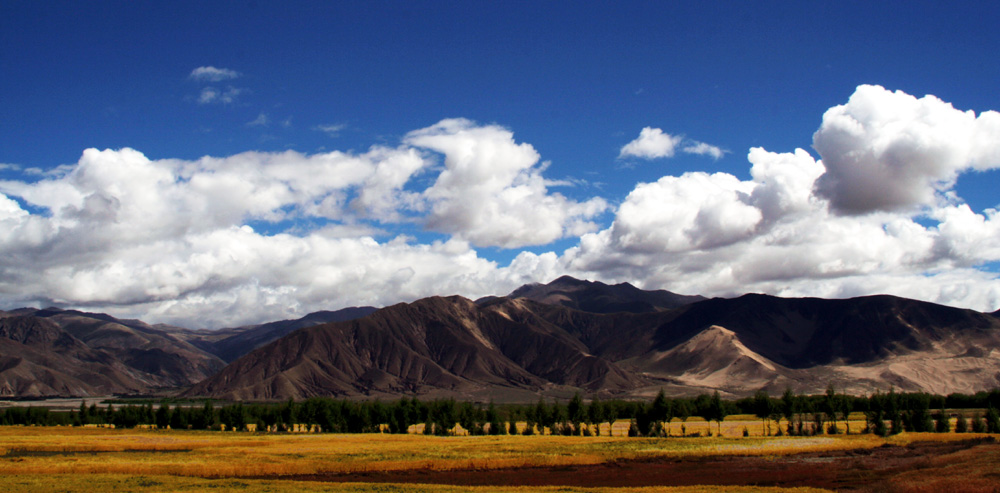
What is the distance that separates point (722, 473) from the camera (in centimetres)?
6719

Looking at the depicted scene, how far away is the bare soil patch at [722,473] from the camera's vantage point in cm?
6003

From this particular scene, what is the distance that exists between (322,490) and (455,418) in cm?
9935

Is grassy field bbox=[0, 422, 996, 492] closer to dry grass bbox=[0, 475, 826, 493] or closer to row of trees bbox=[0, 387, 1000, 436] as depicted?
dry grass bbox=[0, 475, 826, 493]

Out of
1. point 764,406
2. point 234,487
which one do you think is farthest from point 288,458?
point 764,406

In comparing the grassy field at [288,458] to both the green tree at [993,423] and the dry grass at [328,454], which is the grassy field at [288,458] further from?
the green tree at [993,423]

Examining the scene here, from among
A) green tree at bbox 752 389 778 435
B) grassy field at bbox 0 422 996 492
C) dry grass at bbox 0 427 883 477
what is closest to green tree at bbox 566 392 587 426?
green tree at bbox 752 389 778 435

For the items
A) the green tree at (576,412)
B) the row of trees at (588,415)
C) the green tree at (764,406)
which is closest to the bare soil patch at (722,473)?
the row of trees at (588,415)

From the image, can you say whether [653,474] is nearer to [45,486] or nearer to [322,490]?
[322,490]

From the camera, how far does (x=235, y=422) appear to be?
176m

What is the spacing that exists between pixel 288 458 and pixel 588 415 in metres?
80.3

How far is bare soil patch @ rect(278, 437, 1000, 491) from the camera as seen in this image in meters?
60.0

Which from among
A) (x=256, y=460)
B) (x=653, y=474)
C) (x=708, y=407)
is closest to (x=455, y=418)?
(x=708, y=407)

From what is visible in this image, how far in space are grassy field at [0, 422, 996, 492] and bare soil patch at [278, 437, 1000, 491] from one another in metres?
3.62

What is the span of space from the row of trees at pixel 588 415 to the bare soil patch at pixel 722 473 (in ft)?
142
